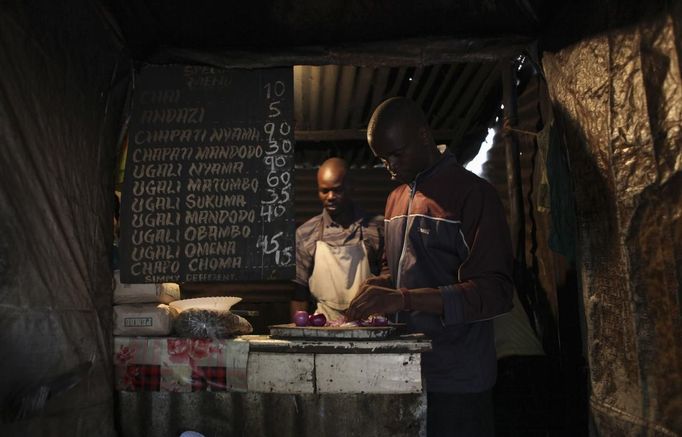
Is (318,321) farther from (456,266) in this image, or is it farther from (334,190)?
(334,190)

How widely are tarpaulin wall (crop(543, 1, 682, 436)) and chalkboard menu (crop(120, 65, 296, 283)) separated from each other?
1.66 meters

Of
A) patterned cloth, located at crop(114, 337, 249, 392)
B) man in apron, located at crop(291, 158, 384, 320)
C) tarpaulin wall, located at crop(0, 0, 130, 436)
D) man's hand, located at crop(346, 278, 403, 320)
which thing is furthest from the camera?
man in apron, located at crop(291, 158, 384, 320)

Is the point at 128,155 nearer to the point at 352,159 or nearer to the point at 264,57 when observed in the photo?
the point at 264,57

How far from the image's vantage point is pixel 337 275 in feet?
15.8

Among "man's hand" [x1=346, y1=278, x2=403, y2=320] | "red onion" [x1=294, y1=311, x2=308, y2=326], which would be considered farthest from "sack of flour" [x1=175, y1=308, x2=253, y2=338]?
"man's hand" [x1=346, y1=278, x2=403, y2=320]

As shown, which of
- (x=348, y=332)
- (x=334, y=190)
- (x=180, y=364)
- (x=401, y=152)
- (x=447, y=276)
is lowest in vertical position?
(x=180, y=364)

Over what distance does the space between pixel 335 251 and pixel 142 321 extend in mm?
2374

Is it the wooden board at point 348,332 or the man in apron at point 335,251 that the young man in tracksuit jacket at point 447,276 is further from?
the man in apron at point 335,251

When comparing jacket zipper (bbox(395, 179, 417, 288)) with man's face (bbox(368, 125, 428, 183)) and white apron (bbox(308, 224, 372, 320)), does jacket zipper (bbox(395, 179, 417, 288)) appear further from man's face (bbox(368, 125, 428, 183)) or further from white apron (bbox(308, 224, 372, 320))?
white apron (bbox(308, 224, 372, 320))

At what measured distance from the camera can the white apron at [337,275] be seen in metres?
4.75

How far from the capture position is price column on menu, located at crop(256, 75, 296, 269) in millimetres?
2982

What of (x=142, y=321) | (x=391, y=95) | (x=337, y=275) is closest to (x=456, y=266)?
(x=142, y=321)

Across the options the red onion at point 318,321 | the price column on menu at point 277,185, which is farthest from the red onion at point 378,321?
the price column on menu at point 277,185

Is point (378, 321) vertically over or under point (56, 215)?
under
